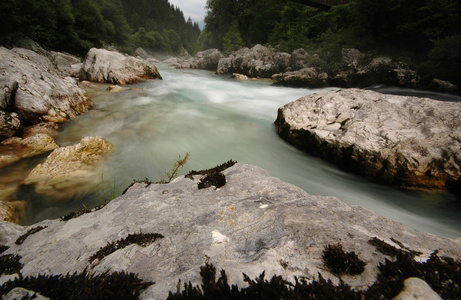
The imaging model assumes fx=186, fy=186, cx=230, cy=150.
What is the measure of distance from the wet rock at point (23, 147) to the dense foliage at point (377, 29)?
74.1 ft

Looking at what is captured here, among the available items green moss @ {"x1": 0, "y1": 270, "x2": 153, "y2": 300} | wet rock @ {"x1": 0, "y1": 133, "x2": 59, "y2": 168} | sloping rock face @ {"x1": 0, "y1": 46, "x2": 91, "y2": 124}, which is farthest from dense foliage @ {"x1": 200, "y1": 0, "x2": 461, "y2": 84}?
sloping rock face @ {"x1": 0, "y1": 46, "x2": 91, "y2": 124}

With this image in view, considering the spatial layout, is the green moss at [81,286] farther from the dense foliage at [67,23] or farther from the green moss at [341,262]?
the dense foliage at [67,23]

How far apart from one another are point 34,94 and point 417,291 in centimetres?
1179

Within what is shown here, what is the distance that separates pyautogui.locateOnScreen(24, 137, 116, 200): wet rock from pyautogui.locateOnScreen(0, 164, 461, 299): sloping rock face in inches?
76.6

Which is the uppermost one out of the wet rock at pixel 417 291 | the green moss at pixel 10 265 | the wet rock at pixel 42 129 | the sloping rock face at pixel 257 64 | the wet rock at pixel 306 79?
the sloping rock face at pixel 257 64

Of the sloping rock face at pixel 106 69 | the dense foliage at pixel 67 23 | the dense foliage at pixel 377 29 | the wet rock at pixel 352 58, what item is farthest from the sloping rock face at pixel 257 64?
the dense foliage at pixel 67 23

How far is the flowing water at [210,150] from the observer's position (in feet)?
14.3

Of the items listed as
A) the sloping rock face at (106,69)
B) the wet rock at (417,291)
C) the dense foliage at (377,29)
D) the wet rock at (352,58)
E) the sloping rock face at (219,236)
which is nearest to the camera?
the wet rock at (417,291)

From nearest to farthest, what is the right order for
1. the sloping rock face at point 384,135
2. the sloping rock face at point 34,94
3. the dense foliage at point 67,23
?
the sloping rock face at point 384,135, the sloping rock face at point 34,94, the dense foliage at point 67,23

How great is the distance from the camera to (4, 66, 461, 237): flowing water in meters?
4.36

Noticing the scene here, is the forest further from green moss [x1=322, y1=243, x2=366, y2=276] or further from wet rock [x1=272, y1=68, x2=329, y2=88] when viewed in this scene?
green moss [x1=322, y1=243, x2=366, y2=276]

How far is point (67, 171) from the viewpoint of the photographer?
5.13 m

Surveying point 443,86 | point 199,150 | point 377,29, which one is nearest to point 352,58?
point 377,29

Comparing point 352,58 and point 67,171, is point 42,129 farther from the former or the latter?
point 352,58
